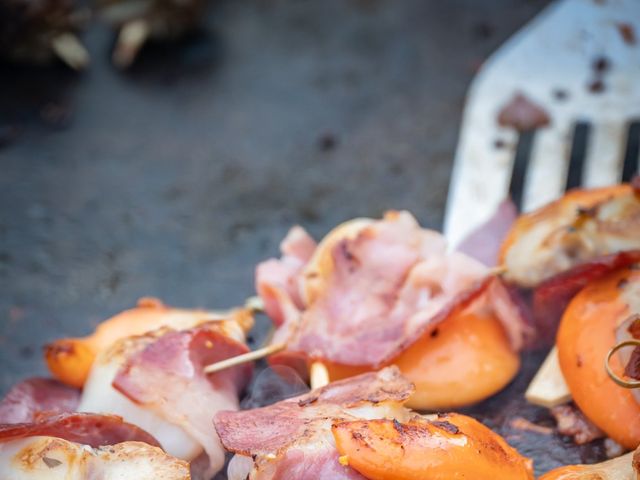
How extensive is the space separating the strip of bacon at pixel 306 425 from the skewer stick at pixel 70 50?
2426 millimetres

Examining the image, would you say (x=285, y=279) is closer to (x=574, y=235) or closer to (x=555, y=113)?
(x=574, y=235)

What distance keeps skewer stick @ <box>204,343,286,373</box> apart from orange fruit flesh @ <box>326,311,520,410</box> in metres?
0.15

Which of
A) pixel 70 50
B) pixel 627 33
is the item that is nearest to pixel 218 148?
pixel 70 50

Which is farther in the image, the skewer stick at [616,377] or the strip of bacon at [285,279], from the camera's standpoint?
the strip of bacon at [285,279]

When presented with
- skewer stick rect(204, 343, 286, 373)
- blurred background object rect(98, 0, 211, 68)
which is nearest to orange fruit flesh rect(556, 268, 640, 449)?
skewer stick rect(204, 343, 286, 373)

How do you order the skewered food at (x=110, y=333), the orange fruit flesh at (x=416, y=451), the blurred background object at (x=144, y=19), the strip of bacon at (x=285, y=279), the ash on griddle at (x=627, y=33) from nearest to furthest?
the orange fruit flesh at (x=416, y=451), the skewered food at (x=110, y=333), the strip of bacon at (x=285, y=279), the ash on griddle at (x=627, y=33), the blurred background object at (x=144, y=19)

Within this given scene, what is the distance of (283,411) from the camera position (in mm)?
1719

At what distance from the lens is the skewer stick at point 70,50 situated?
3.59m

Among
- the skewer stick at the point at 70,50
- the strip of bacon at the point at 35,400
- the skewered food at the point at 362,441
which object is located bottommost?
the strip of bacon at the point at 35,400

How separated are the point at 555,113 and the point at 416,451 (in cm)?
206

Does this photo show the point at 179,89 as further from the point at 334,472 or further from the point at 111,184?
the point at 334,472

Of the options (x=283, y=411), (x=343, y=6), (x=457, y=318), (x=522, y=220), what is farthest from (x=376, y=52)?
(x=283, y=411)

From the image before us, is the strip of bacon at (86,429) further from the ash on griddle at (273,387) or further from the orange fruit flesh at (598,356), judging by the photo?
the orange fruit flesh at (598,356)

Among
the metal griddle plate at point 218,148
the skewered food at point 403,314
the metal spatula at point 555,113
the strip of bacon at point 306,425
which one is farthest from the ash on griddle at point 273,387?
the metal spatula at point 555,113
